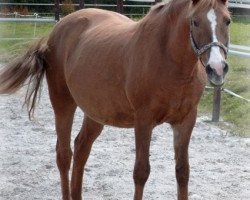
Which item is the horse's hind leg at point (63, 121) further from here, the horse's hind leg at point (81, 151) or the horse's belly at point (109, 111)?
the horse's belly at point (109, 111)

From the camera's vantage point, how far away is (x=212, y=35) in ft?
9.98

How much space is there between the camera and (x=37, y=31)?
643 inches

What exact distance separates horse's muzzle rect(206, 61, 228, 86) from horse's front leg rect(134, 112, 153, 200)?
755 millimetres

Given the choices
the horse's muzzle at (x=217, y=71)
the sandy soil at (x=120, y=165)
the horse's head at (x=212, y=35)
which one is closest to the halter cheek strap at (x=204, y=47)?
the horse's head at (x=212, y=35)

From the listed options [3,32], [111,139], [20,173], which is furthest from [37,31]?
[20,173]

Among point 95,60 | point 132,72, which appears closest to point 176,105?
point 132,72

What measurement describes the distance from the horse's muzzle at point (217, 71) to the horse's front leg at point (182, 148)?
2.73ft

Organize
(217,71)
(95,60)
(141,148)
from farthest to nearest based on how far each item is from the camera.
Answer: (95,60) < (141,148) < (217,71)

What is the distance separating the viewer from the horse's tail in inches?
186

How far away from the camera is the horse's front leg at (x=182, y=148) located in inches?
149

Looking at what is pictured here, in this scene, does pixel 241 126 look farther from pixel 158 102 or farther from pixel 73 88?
pixel 158 102

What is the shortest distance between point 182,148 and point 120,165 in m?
1.69

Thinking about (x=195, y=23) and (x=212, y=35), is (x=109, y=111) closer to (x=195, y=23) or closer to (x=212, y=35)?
(x=195, y=23)

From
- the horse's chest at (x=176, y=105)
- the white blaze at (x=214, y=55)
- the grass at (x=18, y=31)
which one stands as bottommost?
the grass at (x=18, y=31)
